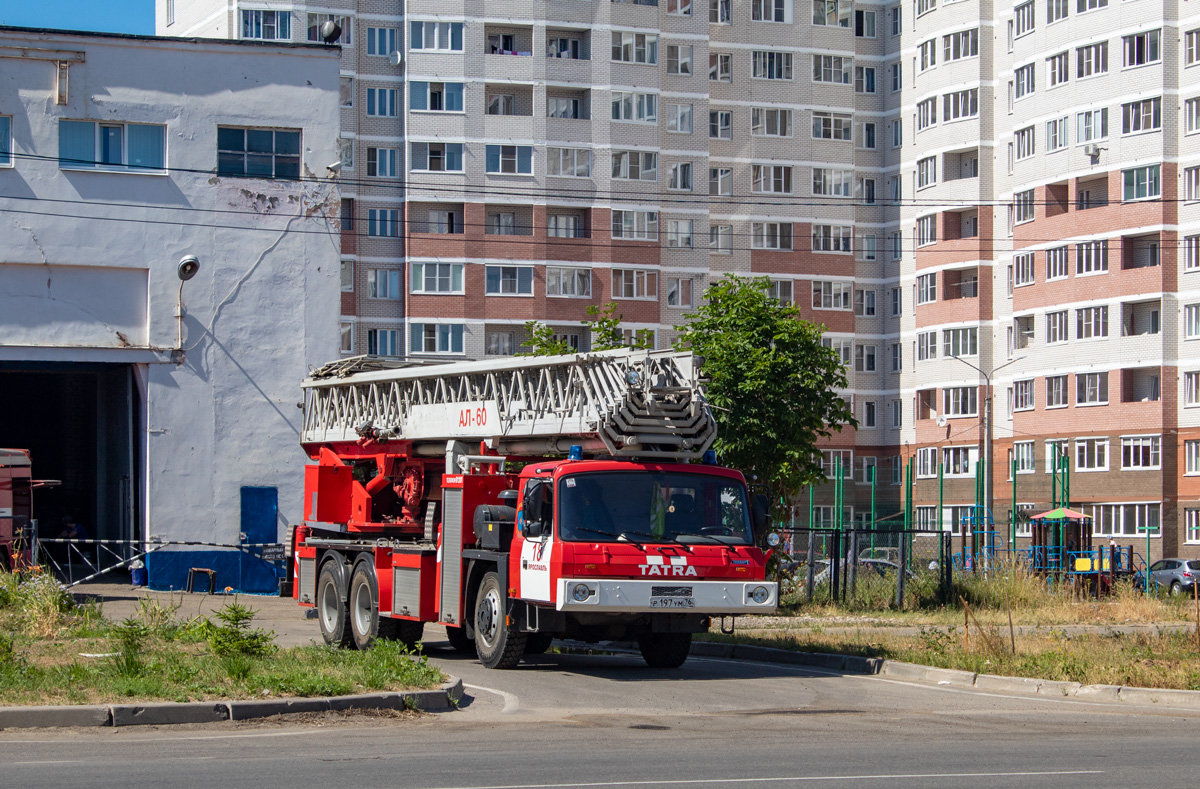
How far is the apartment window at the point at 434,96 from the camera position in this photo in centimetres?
7131

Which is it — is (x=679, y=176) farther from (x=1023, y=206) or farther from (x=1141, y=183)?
(x=1141, y=183)

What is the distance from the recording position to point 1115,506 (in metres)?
64.5

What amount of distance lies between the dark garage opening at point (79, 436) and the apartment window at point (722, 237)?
39960mm

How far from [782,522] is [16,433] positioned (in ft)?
82.7

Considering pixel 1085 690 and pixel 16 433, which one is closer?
pixel 1085 690

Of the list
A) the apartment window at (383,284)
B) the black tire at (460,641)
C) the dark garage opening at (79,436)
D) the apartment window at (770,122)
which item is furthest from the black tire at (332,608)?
the apartment window at (770,122)

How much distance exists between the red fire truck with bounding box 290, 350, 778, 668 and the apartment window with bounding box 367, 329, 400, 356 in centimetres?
5105

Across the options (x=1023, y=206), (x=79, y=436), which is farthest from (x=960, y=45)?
(x=79, y=436)

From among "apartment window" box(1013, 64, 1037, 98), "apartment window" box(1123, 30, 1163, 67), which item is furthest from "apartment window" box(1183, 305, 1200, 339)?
"apartment window" box(1013, 64, 1037, 98)

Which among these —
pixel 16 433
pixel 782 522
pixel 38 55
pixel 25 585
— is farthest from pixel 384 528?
pixel 16 433

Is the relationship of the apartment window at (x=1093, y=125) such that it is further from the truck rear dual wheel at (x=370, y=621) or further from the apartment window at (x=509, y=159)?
the truck rear dual wheel at (x=370, y=621)

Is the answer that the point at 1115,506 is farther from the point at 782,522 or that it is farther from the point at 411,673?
the point at 411,673

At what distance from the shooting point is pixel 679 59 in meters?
75.9

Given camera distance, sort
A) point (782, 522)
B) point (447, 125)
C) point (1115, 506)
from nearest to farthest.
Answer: point (782, 522) < point (1115, 506) < point (447, 125)
